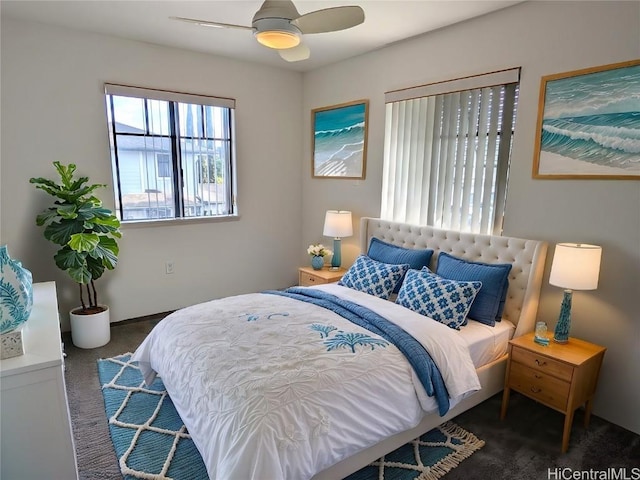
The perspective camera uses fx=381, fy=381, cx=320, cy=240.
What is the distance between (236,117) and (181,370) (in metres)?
3.01

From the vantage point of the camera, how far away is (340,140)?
4.21 m

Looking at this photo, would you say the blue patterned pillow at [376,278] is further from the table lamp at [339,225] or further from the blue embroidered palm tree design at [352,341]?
the blue embroidered palm tree design at [352,341]

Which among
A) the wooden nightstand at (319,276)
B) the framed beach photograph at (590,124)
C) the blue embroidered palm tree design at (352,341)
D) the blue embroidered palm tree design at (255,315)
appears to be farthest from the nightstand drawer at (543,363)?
the wooden nightstand at (319,276)

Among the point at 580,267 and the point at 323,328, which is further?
the point at 323,328

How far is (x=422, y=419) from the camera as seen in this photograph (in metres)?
2.14

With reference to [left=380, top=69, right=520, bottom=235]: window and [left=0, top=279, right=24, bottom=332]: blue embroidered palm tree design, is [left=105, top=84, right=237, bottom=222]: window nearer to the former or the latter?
[left=380, top=69, right=520, bottom=235]: window

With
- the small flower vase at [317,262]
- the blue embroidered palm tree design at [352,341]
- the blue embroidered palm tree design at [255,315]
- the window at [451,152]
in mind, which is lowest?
the blue embroidered palm tree design at [352,341]

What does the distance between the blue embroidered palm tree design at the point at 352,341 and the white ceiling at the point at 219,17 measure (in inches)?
88.5

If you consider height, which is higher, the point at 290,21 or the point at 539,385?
the point at 290,21

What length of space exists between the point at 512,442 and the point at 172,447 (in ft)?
6.46

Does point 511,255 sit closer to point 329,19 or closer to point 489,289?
point 489,289

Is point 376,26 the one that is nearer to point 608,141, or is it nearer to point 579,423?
point 608,141

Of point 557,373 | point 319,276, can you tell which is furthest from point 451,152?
point 557,373

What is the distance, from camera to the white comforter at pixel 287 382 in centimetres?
156
